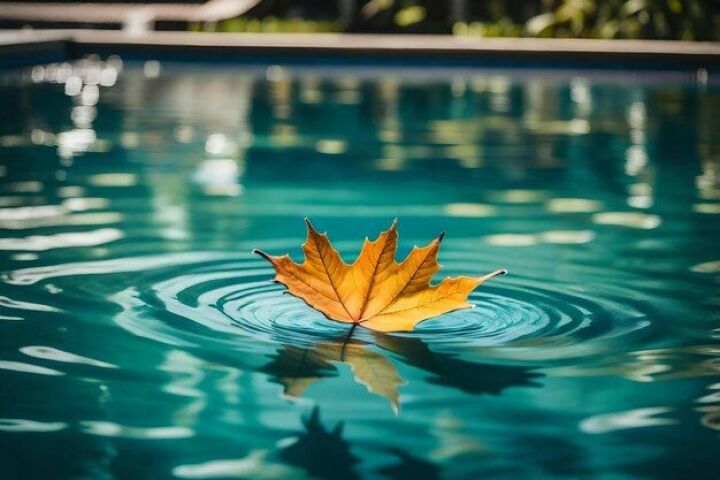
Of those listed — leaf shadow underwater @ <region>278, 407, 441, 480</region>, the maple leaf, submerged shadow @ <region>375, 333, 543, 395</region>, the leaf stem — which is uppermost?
the maple leaf

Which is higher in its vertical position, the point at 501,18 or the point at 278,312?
the point at 501,18

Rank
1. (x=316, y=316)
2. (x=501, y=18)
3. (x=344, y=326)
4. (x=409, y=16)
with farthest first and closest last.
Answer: (x=501, y=18)
(x=409, y=16)
(x=316, y=316)
(x=344, y=326)

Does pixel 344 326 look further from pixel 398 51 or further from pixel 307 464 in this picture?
pixel 398 51

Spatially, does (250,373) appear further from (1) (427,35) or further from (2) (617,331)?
(1) (427,35)

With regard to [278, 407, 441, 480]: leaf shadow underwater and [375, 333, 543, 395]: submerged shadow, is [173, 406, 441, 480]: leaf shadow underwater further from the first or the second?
[375, 333, 543, 395]: submerged shadow

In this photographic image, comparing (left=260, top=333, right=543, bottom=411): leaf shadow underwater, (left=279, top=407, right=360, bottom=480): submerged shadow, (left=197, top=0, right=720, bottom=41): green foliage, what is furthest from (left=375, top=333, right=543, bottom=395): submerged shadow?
(left=197, top=0, right=720, bottom=41): green foliage

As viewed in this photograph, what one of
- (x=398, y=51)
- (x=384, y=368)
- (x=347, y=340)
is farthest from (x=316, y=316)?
(x=398, y=51)

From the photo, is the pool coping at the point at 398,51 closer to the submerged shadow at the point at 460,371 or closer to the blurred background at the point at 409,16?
the blurred background at the point at 409,16
